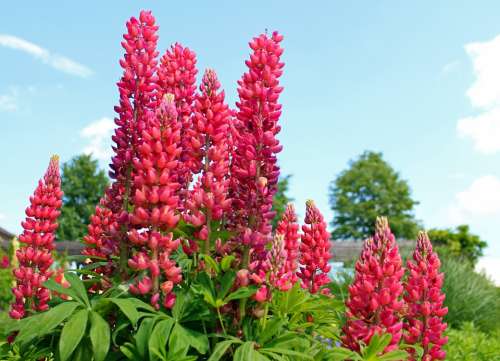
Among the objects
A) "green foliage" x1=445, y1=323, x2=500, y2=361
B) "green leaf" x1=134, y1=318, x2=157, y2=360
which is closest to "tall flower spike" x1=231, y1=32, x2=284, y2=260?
"green leaf" x1=134, y1=318, x2=157, y2=360

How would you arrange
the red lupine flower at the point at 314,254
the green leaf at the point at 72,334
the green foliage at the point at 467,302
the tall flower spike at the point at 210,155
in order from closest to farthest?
1. the green leaf at the point at 72,334
2. the tall flower spike at the point at 210,155
3. the red lupine flower at the point at 314,254
4. the green foliage at the point at 467,302

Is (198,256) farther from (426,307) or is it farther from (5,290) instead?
(5,290)

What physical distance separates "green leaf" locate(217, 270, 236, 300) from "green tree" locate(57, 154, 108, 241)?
4090cm

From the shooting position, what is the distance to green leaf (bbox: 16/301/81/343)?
101 inches

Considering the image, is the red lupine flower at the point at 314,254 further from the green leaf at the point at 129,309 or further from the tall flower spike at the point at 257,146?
the green leaf at the point at 129,309

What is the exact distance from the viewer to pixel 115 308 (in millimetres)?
2924

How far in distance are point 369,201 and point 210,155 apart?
4976 centimetres

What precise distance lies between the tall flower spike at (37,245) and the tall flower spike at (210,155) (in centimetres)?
154

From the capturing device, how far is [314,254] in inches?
156

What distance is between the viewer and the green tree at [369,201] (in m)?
50.3

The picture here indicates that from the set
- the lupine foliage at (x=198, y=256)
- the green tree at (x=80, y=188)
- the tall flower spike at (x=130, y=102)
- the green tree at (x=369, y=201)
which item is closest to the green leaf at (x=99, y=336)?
the lupine foliage at (x=198, y=256)

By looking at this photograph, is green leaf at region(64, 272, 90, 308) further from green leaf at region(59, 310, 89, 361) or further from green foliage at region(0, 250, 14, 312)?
green foliage at region(0, 250, 14, 312)

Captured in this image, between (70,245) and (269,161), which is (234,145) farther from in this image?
(70,245)

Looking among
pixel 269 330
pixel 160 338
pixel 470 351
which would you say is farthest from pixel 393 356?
pixel 470 351
